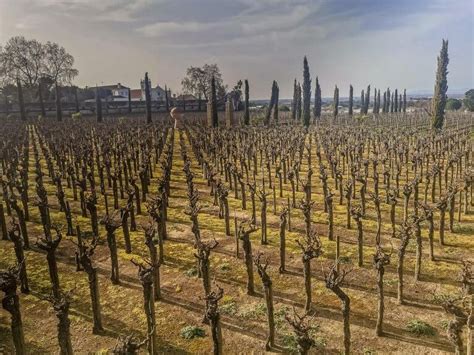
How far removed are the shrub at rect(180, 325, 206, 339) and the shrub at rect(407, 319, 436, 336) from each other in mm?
4723

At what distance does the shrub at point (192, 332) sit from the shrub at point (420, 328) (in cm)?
472

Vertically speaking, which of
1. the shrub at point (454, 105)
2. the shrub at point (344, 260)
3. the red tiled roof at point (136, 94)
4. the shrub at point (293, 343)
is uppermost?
the red tiled roof at point (136, 94)

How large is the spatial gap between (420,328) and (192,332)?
5152mm

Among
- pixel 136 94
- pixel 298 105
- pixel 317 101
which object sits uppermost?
pixel 136 94

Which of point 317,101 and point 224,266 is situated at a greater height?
point 317,101

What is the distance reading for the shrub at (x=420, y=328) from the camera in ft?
29.7

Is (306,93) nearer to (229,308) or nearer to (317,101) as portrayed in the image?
(317,101)

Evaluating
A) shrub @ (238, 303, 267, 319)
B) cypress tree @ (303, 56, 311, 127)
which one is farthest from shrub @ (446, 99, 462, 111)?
shrub @ (238, 303, 267, 319)

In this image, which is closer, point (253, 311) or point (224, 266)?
point (253, 311)

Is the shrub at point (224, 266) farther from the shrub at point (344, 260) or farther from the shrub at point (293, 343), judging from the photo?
the shrub at point (293, 343)

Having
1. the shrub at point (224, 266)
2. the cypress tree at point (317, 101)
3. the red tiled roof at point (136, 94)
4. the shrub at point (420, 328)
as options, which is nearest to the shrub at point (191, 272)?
the shrub at point (224, 266)

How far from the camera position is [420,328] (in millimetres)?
9117

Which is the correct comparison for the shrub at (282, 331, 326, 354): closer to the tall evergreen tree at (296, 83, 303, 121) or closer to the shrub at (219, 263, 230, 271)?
the shrub at (219, 263, 230, 271)

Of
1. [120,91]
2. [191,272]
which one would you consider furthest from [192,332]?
[120,91]
